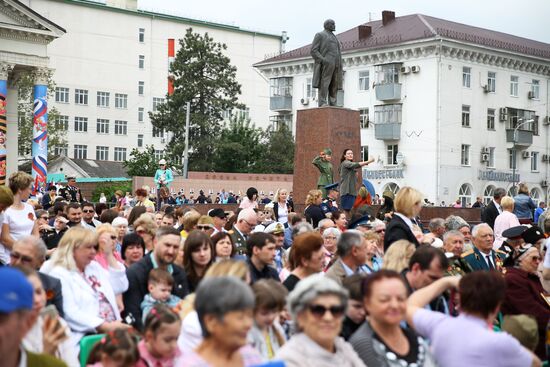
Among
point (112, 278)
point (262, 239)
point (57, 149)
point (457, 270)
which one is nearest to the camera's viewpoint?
point (112, 278)

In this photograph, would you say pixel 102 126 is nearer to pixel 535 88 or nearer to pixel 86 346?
pixel 535 88

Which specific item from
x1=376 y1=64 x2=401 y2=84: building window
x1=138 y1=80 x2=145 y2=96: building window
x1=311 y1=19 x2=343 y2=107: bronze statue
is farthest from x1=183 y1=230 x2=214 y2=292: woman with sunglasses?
x1=138 y1=80 x2=145 y2=96: building window

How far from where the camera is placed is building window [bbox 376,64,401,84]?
65750 mm

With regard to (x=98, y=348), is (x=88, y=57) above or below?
above

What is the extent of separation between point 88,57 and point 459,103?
37914 millimetres

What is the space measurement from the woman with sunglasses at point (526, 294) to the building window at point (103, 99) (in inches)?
3275

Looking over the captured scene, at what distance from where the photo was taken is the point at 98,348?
6102 mm

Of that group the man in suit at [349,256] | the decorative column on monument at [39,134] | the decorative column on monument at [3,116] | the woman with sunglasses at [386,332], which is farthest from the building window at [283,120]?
the woman with sunglasses at [386,332]

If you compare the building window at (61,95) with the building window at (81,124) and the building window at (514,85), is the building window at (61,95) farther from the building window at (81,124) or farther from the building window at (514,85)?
the building window at (514,85)

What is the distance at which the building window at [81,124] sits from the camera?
8894 cm

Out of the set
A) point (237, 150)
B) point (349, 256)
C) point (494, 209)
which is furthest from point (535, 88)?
point (349, 256)

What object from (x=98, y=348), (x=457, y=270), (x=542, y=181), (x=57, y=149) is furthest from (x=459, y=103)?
(x=98, y=348)

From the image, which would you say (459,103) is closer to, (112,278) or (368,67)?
(368,67)

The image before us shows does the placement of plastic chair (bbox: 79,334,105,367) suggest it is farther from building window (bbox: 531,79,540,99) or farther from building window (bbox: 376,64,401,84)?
building window (bbox: 531,79,540,99)
